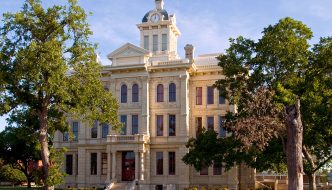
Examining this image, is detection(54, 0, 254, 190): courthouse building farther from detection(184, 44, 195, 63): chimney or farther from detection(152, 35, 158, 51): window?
detection(152, 35, 158, 51): window

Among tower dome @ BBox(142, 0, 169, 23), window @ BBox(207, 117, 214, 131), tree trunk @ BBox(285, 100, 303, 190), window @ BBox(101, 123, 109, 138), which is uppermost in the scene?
tower dome @ BBox(142, 0, 169, 23)

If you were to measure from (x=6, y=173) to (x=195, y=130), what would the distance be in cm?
3025

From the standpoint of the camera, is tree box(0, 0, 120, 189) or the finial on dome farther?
the finial on dome

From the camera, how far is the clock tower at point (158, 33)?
5281 cm

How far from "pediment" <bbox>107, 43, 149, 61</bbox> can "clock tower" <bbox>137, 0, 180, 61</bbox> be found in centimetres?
383

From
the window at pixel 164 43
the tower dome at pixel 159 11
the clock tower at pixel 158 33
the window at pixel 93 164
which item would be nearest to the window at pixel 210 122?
the clock tower at pixel 158 33

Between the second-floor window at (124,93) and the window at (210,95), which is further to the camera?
the second-floor window at (124,93)

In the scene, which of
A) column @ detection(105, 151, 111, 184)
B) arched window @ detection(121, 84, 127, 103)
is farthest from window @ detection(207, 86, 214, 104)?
column @ detection(105, 151, 111, 184)

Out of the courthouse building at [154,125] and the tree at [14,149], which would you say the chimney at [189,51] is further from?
the tree at [14,149]

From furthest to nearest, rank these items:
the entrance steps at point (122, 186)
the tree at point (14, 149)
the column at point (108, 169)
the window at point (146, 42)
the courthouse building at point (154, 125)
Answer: the tree at point (14, 149)
the window at point (146, 42)
the column at point (108, 169)
the courthouse building at point (154, 125)
the entrance steps at point (122, 186)

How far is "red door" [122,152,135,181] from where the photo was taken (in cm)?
4797

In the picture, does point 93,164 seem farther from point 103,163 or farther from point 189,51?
point 189,51

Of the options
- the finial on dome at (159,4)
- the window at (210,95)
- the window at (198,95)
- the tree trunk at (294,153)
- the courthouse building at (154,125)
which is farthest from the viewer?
the finial on dome at (159,4)

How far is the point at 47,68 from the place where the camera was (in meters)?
27.2
